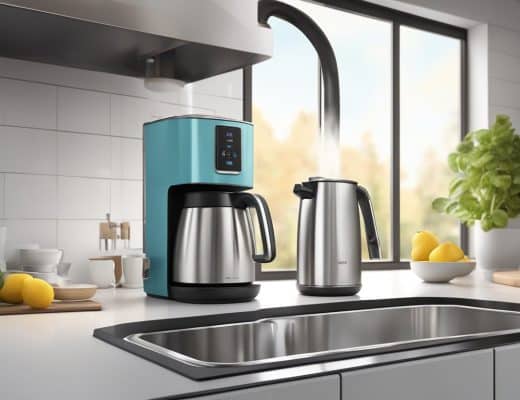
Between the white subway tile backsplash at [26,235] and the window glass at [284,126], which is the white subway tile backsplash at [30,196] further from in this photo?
the window glass at [284,126]

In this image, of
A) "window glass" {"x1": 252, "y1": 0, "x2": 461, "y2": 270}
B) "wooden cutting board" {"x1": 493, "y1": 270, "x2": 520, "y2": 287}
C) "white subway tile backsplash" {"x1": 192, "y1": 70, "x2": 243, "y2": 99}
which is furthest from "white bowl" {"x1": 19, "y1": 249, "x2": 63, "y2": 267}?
"window glass" {"x1": 252, "y1": 0, "x2": 461, "y2": 270}

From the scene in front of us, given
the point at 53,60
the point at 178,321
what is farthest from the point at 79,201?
the point at 178,321

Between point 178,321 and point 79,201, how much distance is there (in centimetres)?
67

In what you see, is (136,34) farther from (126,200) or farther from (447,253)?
(447,253)

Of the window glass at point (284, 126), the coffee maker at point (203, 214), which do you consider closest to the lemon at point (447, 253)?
the coffee maker at point (203, 214)

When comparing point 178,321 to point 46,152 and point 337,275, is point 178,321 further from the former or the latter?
point 46,152

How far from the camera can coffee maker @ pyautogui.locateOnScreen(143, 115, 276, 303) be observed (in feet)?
4.59

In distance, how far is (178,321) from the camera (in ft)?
3.83

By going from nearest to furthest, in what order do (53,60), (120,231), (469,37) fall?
(53,60) < (120,231) < (469,37)

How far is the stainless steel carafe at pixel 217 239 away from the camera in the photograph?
1397 mm

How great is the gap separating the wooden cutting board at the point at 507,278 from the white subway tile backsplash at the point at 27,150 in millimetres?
1231

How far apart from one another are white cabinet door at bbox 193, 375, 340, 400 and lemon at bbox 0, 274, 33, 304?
0.69 metres

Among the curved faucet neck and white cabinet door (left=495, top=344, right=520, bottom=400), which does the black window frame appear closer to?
the curved faucet neck

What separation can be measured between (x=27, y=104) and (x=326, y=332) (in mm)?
902
